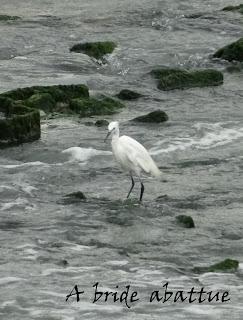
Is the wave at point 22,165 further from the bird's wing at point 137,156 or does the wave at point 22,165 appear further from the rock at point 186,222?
the rock at point 186,222

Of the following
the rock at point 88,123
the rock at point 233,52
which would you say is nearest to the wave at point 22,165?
the rock at point 88,123

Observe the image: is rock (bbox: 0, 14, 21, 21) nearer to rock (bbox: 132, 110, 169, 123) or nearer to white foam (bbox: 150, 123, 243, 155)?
rock (bbox: 132, 110, 169, 123)

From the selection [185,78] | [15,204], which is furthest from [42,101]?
[15,204]

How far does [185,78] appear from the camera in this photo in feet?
65.0

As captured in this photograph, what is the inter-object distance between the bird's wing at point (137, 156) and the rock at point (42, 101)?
430cm

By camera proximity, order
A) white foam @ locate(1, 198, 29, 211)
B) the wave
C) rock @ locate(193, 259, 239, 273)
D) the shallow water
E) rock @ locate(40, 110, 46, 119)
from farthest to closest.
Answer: rock @ locate(40, 110, 46, 119)
the wave
white foam @ locate(1, 198, 29, 211)
rock @ locate(193, 259, 239, 273)
the shallow water

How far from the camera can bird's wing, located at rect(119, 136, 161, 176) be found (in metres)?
12.9

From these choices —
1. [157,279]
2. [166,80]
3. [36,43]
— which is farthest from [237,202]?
[36,43]

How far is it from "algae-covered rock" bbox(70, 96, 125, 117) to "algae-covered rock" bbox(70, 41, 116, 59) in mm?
4725

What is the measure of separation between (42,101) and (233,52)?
6609mm

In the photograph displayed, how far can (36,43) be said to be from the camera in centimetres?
→ 2345

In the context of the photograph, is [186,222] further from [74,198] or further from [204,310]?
[204,310]

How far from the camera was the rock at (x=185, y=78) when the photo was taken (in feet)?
64.5

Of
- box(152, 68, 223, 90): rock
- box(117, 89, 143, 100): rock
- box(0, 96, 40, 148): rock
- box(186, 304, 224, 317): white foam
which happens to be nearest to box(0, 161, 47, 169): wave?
box(0, 96, 40, 148): rock
